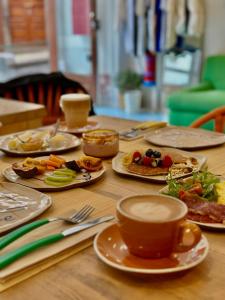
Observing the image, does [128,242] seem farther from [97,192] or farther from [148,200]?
[97,192]

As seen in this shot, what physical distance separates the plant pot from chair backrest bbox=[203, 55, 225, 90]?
1.31 meters

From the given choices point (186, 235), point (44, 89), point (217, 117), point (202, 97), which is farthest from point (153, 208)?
point (202, 97)

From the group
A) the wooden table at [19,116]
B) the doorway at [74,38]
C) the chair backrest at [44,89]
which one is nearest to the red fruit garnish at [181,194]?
the wooden table at [19,116]

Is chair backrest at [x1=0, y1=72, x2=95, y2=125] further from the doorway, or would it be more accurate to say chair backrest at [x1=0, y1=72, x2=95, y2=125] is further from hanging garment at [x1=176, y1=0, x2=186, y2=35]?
the doorway

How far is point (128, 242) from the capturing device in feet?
2.28

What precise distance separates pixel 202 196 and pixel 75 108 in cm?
81

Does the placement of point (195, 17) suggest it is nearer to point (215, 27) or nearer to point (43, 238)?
point (215, 27)

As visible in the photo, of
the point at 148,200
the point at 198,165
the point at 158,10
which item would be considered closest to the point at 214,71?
the point at 158,10

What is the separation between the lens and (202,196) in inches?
37.3

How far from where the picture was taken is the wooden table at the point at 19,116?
6.20 feet

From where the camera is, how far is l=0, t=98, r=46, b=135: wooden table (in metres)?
1.89

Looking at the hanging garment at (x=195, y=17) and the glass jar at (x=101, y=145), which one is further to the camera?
the hanging garment at (x=195, y=17)

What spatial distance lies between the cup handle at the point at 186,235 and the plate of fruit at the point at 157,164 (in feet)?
1.13

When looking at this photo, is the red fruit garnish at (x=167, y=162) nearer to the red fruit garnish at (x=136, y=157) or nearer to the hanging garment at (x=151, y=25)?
the red fruit garnish at (x=136, y=157)
